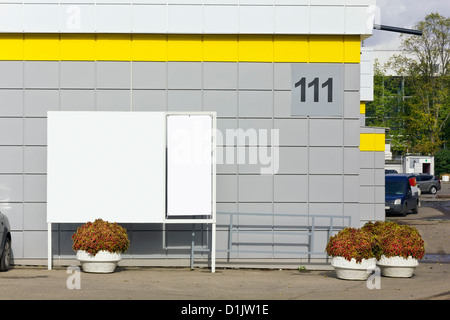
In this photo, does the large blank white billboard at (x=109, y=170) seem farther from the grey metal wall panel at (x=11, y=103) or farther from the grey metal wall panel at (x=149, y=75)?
the grey metal wall panel at (x=11, y=103)

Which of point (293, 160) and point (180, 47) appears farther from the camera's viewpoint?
point (293, 160)

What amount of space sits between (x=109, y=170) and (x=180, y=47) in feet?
9.94

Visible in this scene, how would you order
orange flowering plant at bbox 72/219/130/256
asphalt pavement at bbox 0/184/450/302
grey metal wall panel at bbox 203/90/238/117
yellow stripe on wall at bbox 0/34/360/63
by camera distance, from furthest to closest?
grey metal wall panel at bbox 203/90/238/117
yellow stripe on wall at bbox 0/34/360/63
orange flowering plant at bbox 72/219/130/256
asphalt pavement at bbox 0/184/450/302

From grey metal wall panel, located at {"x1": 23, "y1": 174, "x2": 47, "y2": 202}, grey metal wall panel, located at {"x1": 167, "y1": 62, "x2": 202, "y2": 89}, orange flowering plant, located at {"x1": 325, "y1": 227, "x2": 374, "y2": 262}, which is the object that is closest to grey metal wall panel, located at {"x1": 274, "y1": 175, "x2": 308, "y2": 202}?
orange flowering plant, located at {"x1": 325, "y1": 227, "x2": 374, "y2": 262}

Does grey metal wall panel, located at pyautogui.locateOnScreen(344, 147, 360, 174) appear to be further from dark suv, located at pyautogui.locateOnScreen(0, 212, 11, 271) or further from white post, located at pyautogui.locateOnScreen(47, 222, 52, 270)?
dark suv, located at pyautogui.locateOnScreen(0, 212, 11, 271)

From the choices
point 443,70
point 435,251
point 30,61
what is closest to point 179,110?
point 30,61

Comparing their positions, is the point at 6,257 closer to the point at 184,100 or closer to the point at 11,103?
the point at 11,103

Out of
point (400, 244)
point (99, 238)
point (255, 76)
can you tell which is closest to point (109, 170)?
point (99, 238)

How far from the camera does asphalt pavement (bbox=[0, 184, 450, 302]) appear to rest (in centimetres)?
1256

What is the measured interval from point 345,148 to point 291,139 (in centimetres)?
116

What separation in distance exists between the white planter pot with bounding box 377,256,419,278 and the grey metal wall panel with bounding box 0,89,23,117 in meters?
7.90

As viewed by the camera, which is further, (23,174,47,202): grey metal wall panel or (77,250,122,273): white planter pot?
(23,174,47,202): grey metal wall panel

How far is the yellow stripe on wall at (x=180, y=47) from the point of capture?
672 inches

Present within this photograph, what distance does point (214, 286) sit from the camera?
14.2 metres
